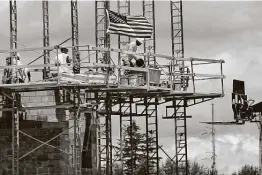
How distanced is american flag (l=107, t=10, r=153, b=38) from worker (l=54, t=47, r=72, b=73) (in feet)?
6.27

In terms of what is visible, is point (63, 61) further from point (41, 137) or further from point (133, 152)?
point (133, 152)

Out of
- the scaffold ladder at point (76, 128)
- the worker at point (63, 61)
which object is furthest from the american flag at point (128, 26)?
the scaffold ladder at point (76, 128)

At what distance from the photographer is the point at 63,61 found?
107 feet

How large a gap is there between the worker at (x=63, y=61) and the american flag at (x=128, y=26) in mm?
1911

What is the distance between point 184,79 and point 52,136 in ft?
27.7

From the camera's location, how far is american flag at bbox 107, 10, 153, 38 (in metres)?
33.7

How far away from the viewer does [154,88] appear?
33312 mm

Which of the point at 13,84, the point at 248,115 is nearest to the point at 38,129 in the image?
the point at 13,84

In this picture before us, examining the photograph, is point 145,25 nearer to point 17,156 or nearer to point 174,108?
point 17,156

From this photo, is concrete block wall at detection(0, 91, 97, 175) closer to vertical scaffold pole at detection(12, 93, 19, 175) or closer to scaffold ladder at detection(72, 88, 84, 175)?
vertical scaffold pole at detection(12, 93, 19, 175)

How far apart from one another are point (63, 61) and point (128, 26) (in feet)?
11.3

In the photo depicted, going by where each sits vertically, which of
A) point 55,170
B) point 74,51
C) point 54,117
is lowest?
point 55,170

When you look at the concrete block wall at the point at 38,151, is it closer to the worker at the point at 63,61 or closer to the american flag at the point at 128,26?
the worker at the point at 63,61

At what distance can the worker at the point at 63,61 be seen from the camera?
31.0 m
